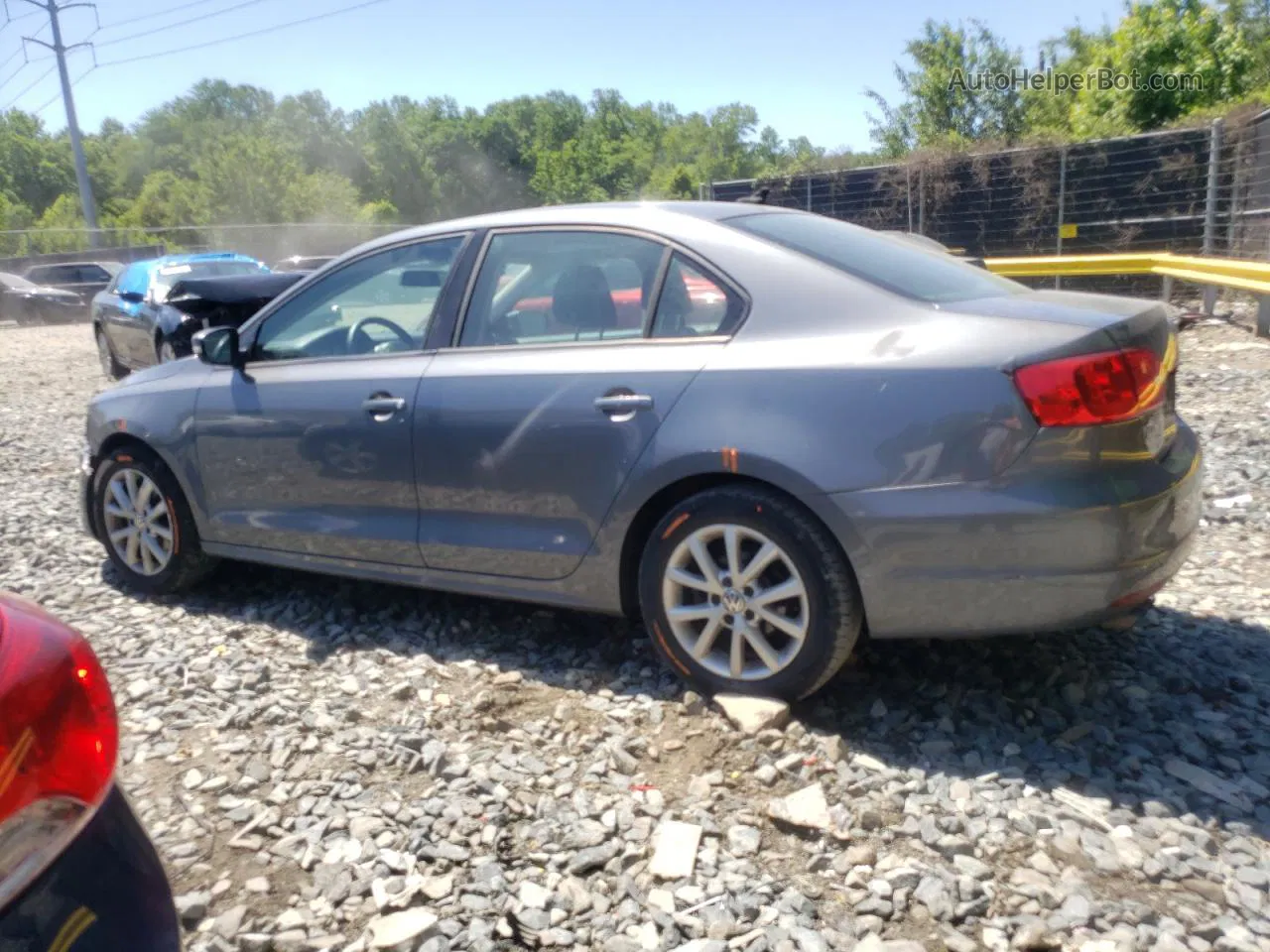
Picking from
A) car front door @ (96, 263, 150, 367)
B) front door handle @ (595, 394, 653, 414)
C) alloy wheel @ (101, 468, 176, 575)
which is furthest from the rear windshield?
car front door @ (96, 263, 150, 367)

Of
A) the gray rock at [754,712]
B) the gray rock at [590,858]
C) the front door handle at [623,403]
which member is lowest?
the gray rock at [590,858]

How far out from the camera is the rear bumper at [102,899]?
5.15 ft

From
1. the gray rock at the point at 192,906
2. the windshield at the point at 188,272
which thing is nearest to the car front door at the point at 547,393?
the gray rock at the point at 192,906

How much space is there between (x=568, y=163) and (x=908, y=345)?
85.8 meters

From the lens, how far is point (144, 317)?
1209cm

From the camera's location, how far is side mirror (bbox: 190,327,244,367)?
477cm

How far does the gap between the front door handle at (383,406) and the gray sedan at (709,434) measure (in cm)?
1

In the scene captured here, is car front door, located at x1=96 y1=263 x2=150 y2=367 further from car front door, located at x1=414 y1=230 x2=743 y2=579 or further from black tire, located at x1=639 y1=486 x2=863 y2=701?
black tire, located at x1=639 y1=486 x2=863 y2=701

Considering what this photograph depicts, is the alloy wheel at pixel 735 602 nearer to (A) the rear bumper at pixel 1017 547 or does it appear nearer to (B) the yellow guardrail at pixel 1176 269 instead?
(A) the rear bumper at pixel 1017 547

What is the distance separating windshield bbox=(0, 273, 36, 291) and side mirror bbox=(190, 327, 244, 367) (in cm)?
2720

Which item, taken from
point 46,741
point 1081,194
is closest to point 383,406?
point 46,741

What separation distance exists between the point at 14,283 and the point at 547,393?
2961 centimetres

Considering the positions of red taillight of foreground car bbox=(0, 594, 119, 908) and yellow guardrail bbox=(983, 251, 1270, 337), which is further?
yellow guardrail bbox=(983, 251, 1270, 337)

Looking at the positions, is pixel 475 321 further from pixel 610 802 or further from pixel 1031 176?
pixel 1031 176
